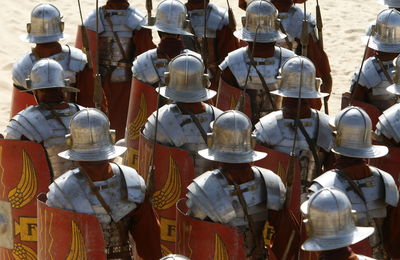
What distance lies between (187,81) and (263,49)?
1.68 meters

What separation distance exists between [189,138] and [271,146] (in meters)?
0.72

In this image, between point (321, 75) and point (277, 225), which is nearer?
point (277, 225)

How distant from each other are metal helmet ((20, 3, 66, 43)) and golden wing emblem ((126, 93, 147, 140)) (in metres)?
1.26

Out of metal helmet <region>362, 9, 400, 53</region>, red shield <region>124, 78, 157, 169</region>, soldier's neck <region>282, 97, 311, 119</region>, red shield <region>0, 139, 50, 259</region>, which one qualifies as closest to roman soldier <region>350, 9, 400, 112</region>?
metal helmet <region>362, 9, 400, 53</region>

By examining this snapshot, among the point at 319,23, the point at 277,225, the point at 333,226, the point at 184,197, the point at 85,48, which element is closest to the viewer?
the point at 333,226

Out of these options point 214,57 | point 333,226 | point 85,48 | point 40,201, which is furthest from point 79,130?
point 214,57

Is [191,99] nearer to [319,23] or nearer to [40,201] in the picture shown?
[40,201]

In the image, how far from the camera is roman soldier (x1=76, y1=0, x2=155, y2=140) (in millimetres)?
14242

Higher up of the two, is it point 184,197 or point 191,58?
point 191,58

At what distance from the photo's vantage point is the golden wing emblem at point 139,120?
12305 millimetres

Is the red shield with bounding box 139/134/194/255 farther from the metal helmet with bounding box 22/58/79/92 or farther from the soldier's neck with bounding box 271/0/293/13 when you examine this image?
the soldier's neck with bounding box 271/0/293/13

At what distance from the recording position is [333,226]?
8523mm

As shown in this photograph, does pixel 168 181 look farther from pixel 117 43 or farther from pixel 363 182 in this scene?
pixel 117 43

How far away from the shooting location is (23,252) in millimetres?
10844
